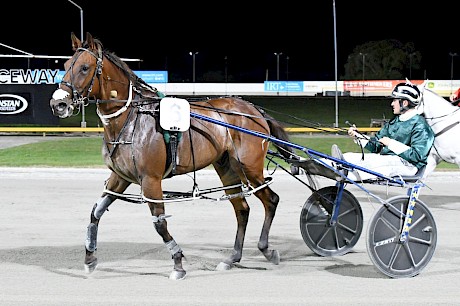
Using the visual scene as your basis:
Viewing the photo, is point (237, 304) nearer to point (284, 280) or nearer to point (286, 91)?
point (284, 280)

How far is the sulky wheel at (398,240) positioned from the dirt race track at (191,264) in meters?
0.12

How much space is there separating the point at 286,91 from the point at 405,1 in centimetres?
A: 3061

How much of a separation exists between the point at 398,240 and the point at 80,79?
2700 mm

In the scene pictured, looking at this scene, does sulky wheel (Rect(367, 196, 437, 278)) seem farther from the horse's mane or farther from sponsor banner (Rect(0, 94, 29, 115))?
sponsor banner (Rect(0, 94, 29, 115))

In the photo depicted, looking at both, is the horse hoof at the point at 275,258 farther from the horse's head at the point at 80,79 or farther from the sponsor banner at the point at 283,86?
the sponsor banner at the point at 283,86

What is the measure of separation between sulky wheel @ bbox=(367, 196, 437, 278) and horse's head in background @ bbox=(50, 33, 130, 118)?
7.26 feet

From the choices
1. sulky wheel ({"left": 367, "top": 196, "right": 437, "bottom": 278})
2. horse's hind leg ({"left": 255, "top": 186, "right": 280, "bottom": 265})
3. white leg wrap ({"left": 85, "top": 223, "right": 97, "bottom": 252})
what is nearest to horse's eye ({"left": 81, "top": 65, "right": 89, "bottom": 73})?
white leg wrap ({"left": 85, "top": 223, "right": 97, "bottom": 252})

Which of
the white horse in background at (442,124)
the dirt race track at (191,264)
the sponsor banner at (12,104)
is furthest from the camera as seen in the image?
the sponsor banner at (12,104)

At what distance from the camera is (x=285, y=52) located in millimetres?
83562

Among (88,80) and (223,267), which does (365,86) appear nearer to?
(223,267)

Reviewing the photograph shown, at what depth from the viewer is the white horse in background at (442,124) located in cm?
944

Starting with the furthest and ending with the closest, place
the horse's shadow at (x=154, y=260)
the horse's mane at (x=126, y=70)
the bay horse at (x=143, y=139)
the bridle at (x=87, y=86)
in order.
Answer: the horse's shadow at (x=154, y=260), the horse's mane at (x=126, y=70), the bay horse at (x=143, y=139), the bridle at (x=87, y=86)

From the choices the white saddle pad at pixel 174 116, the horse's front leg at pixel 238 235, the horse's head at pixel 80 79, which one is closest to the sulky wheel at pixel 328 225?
the horse's front leg at pixel 238 235

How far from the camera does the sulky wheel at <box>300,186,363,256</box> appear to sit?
7.33 m
